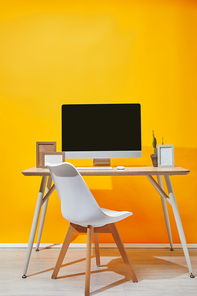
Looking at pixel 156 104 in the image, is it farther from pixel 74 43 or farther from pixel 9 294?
pixel 9 294

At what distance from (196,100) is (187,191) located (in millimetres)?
874

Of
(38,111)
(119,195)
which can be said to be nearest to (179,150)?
(119,195)

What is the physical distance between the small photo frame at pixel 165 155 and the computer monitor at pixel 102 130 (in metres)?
0.20

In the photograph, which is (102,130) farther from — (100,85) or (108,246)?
(108,246)

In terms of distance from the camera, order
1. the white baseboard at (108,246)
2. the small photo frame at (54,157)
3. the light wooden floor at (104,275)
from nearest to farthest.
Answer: the light wooden floor at (104,275)
the small photo frame at (54,157)
the white baseboard at (108,246)

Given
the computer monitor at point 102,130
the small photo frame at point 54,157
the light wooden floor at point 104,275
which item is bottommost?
the light wooden floor at point 104,275

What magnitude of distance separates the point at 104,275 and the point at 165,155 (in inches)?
40.2

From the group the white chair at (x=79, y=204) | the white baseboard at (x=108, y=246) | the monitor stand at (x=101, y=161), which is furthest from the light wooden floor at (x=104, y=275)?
the monitor stand at (x=101, y=161)

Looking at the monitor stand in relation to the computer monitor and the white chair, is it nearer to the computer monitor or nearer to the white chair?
the computer monitor

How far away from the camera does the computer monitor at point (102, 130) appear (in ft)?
8.33

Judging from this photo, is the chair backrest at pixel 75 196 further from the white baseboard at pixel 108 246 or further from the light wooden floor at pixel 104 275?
the white baseboard at pixel 108 246

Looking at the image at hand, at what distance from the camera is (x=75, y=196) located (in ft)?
6.17

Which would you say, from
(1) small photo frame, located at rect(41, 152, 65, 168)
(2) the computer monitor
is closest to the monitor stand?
(2) the computer monitor

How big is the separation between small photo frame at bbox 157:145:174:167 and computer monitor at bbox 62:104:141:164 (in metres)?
0.20
